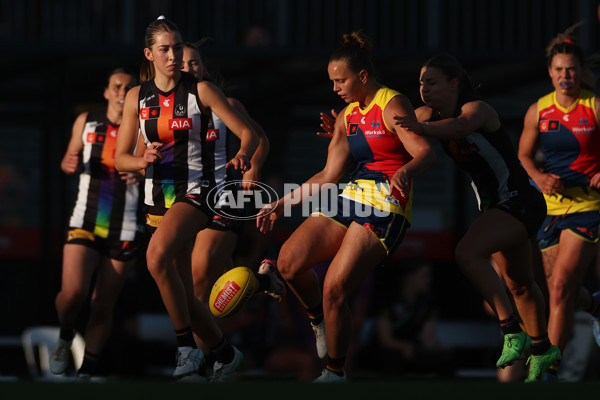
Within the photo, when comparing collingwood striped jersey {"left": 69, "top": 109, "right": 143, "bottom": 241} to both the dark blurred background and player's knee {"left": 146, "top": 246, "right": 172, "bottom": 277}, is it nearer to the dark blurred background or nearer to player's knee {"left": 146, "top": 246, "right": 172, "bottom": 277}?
player's knee {"left": 146, "top": 246, "right": 172, "bottom": 277}

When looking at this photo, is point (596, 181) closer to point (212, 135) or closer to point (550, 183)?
point (550, 183)

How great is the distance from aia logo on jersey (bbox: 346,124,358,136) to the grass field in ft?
6.69

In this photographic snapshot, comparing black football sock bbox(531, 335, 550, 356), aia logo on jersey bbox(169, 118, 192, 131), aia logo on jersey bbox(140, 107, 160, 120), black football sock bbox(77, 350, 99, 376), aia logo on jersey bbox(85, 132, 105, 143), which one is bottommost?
black football sock bbox(77, 350, 99, 376)

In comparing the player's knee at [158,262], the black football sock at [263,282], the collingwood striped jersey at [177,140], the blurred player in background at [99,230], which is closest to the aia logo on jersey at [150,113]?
the collingwood striped jersey at [177,140]

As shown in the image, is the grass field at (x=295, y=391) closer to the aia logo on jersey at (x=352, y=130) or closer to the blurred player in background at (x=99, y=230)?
the aia logo on jersey at (x=352, y=130)

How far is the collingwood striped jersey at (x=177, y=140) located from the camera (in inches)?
309

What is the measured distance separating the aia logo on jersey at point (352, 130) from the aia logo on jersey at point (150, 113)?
1187 millimetres

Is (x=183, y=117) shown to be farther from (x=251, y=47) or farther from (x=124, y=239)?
(x=251, y=47)

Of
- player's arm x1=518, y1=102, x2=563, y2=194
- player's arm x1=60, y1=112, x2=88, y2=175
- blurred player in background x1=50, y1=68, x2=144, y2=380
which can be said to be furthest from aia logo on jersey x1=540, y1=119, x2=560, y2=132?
player's arm x1=60, y1=112, x2=88, y2=175

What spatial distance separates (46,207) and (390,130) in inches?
272

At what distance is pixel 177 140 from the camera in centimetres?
787

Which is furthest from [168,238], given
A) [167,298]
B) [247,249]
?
[247,249]

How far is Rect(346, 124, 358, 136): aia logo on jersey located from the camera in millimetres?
→ 7699

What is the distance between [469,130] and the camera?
7.46 meters
